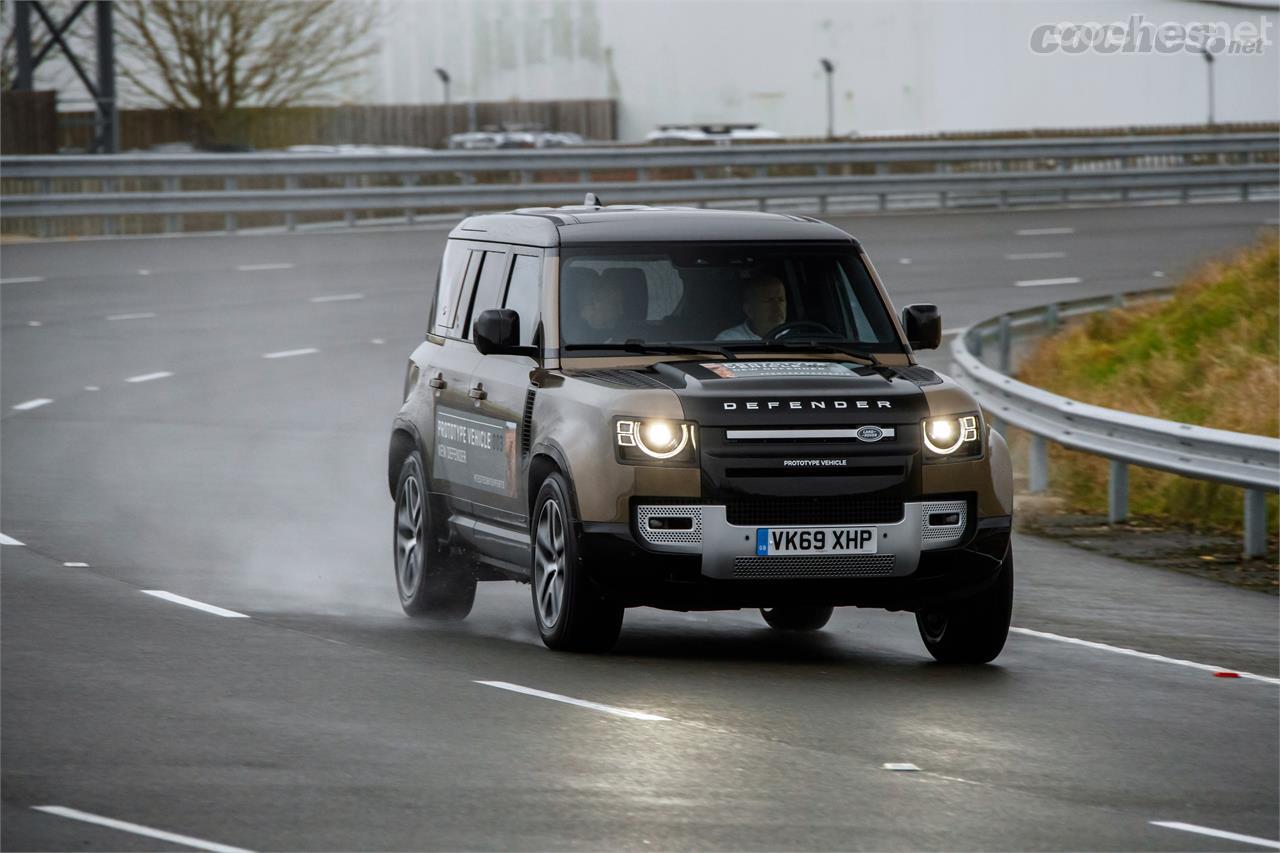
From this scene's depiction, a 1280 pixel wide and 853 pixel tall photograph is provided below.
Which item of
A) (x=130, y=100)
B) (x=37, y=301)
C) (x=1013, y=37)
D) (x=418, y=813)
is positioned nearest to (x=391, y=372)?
(x=37, y=301)

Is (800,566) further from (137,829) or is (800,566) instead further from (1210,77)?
(1210,77)

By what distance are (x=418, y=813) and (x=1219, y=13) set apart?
64.5 metres

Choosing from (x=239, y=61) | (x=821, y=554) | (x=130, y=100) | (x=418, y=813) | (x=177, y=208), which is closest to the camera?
(x=418, y=813)

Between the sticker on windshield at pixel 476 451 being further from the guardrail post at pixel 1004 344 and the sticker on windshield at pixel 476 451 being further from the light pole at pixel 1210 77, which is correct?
the light pole at pixel 1210 77

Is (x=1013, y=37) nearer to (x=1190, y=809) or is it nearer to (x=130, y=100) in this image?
(x=130, y=100)

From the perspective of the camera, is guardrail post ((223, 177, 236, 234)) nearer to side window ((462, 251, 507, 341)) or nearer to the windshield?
side window ((462, 251, 507, 341))

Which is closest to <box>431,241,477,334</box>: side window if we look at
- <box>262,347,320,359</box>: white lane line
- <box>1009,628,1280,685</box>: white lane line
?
<box>1009,628,1280,685</box>: white lane line

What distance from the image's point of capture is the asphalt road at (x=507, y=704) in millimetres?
6715

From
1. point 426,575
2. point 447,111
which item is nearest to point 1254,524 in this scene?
point 426,575

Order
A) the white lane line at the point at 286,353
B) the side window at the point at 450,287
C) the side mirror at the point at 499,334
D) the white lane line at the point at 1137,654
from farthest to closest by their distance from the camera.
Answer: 1. the white lane line at the point at 286,353
2. the side window at the point at 450,287
3. the side mirror at the point at 499,334
4. the white lane line at the point at 1137,654

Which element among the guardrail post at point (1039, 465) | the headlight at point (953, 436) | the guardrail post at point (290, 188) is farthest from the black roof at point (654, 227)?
the guardrail post at point (290, 188)

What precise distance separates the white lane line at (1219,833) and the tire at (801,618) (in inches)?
155

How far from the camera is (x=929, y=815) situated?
6.81 m

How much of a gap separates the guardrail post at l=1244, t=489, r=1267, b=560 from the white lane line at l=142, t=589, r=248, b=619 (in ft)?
18.4
